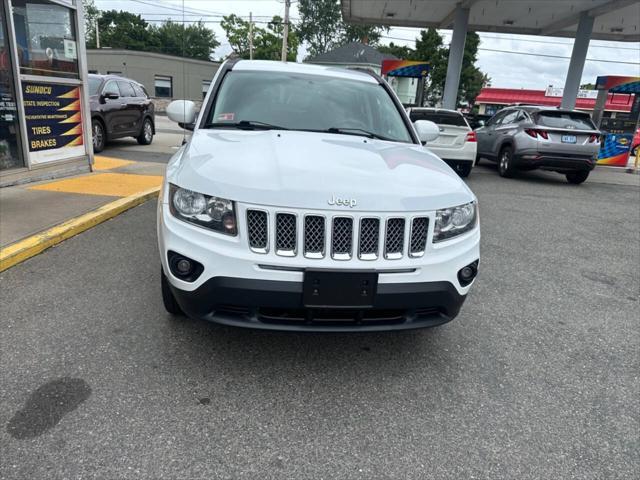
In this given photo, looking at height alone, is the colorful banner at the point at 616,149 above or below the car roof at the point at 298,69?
below

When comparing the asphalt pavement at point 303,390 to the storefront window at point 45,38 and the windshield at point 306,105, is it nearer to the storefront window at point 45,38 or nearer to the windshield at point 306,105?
the windshield at point 306,105

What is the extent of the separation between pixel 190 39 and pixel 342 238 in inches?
2911

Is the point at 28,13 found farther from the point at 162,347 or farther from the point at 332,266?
the point at 332,266

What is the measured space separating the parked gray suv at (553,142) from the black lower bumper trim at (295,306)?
859 centimetres

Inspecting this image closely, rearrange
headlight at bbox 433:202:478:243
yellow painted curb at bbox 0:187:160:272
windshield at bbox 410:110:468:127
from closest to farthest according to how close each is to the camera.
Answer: headlight at bbox 433:202:478:243, yellow painted curb at bbox 0:187:160:272, windshield at bbox 410:110:468:127

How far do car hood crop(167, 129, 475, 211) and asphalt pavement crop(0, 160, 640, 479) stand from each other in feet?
3.37

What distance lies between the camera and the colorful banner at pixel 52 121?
6789mm

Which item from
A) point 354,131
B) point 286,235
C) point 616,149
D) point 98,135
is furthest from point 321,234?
point 616,149

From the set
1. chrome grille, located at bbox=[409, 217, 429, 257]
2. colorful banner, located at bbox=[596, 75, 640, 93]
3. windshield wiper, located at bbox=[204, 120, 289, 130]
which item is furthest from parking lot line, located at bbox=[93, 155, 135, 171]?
→ colorful banner, located at bbox=[596, 75, 640, 93]

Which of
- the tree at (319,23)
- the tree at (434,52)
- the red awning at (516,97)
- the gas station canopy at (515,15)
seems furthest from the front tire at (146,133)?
the tree at (319,23)

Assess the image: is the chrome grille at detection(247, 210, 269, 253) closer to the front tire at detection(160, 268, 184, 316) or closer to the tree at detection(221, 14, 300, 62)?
the front tire at detection(160, 268, 184, 316)

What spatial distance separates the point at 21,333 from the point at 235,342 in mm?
1325

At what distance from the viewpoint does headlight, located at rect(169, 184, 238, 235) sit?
2381 mm

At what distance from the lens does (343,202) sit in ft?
7.73
